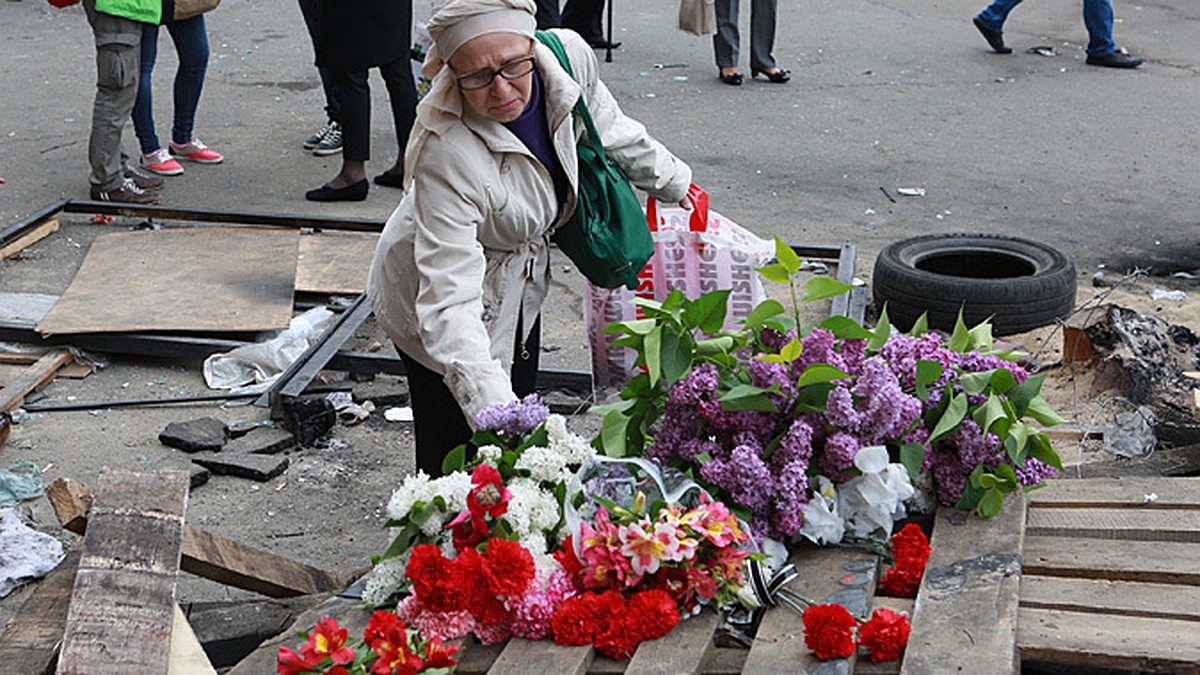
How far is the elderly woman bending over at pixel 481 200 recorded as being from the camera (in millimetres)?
2947

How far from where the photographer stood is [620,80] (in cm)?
1052

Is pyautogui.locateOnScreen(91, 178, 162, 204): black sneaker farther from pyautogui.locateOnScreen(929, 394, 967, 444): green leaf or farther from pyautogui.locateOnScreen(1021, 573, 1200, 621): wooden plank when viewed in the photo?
pyautogui.locateOnScreen(1021, 573, 1200, 621): wooden plank

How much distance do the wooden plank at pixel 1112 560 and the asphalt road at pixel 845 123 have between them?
14.0ft

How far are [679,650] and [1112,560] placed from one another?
0.93 m

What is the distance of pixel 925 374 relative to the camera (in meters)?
2.63

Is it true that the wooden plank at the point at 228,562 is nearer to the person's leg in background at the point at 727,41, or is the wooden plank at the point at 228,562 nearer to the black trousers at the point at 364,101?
the black trousers at the point at 364,101

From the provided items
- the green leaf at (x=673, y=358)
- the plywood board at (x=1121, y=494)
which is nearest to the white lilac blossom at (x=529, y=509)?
the green leaf at (x=673, y=358)

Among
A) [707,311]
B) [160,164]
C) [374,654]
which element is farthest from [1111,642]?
[160,164]

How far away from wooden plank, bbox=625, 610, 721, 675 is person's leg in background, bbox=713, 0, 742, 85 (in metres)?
8.43

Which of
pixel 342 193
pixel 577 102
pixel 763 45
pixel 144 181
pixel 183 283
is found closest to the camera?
pixel 577 102

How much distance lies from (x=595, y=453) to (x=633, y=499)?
216 millimetres

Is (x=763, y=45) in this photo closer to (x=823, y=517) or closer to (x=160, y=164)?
(x=160, y=164)

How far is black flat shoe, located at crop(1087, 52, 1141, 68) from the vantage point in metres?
10.8

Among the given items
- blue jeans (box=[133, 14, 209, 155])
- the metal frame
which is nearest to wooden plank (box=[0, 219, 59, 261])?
the metal frame
